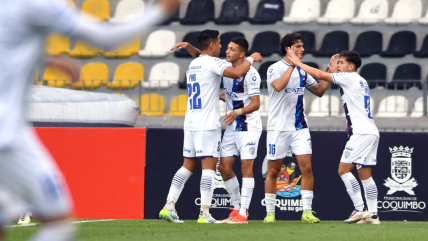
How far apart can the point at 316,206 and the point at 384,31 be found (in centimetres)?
717

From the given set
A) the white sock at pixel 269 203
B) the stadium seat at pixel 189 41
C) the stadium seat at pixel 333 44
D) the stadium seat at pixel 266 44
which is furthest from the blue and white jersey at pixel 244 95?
the stadium seat at pixel 189 41

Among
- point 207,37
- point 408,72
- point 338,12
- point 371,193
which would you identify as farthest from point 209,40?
point 338,12

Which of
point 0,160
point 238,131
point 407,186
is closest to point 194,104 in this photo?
point 238,131

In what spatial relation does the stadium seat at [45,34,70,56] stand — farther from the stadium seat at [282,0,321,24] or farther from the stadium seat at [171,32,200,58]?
the stadium seat at [282,0,321,24]

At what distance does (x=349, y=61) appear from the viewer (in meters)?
8.09

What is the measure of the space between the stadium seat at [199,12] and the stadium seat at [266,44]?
1.38 m

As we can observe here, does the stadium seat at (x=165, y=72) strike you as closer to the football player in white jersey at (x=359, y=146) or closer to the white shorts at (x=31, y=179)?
the football player in white jersey at (x=359, y=146)

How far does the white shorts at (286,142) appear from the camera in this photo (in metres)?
7.93

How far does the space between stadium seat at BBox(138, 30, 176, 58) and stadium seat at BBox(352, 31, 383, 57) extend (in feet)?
14.1

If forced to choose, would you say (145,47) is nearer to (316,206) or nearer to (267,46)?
(267,46)

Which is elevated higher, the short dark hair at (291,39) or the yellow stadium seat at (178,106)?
the short dark hair at (291,39)

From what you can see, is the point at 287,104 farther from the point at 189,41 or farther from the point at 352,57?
the point at 189,41

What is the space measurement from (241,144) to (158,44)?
820 centimetres

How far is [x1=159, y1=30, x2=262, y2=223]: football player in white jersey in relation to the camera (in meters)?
7.55
